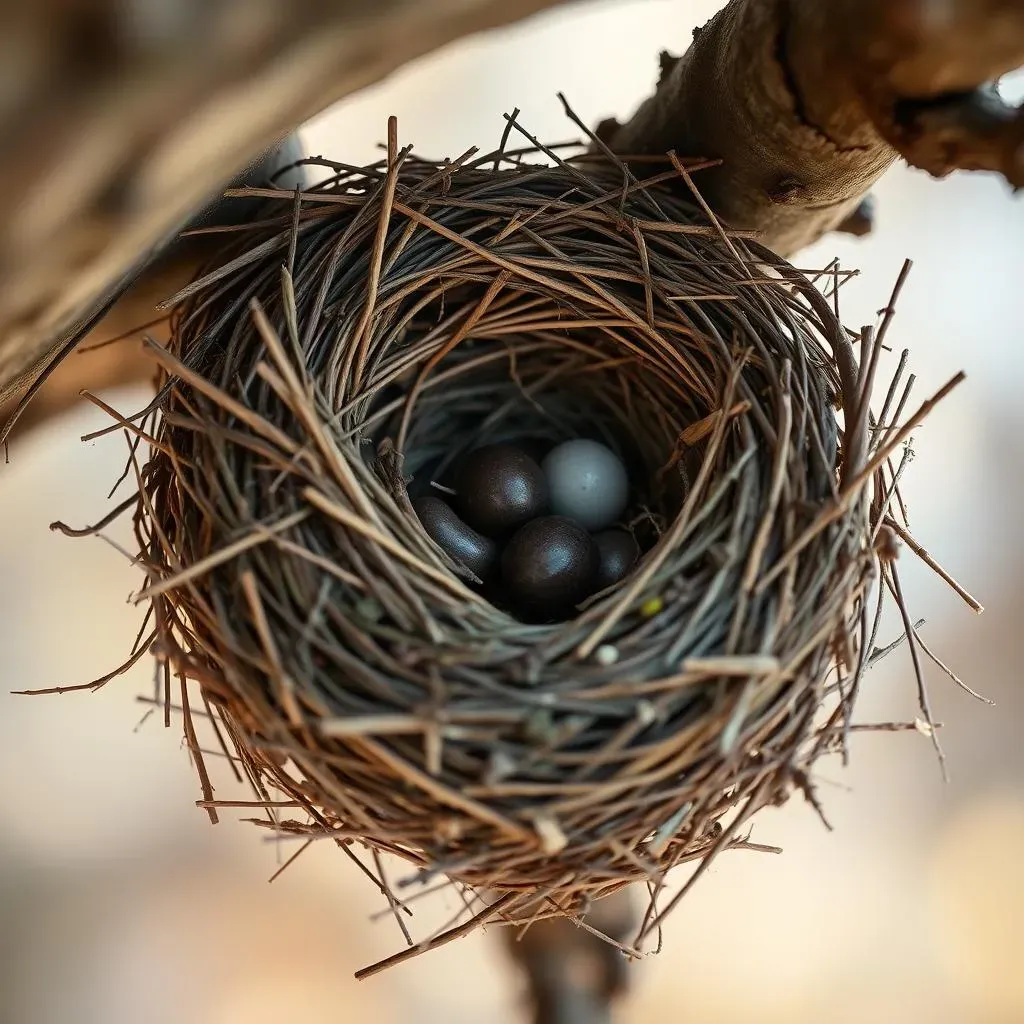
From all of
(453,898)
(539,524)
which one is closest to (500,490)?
(539,524)

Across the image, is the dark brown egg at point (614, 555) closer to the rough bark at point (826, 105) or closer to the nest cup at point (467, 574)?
the nest cup at point (467, 574)

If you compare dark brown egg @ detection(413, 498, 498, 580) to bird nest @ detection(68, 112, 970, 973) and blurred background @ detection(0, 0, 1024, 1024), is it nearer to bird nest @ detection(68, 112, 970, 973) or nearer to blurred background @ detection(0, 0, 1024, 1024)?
bird nest @ detection(68, 112, 970, 973)

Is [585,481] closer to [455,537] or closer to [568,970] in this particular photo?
[455,537]

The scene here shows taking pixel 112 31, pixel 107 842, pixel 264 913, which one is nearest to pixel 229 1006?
pixel 264 913

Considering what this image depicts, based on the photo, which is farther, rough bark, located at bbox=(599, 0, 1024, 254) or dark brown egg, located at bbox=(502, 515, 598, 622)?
dark brown egg, located at bbox=(502, 515, 598, 622)

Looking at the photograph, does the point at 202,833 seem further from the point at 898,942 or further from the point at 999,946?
the point at 999,946

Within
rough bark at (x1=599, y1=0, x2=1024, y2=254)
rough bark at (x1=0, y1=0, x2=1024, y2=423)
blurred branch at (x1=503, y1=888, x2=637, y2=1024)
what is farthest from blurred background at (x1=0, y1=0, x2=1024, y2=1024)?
rough bark at (x1=0, y1=0, x2=1024, y2=423)
